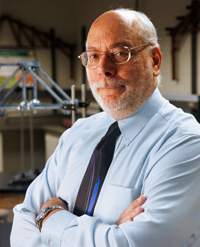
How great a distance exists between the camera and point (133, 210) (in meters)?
0.85

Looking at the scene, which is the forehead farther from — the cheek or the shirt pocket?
the shirt pocket

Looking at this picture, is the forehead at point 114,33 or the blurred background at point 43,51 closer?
the forehead at point 114,33

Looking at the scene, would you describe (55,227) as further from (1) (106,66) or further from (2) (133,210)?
(1) (106,66)

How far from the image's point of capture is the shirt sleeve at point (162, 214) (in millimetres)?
783

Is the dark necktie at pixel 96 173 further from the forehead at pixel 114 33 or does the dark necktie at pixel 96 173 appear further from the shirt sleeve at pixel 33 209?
the forehead at pixel 114 33

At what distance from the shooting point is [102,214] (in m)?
0.95

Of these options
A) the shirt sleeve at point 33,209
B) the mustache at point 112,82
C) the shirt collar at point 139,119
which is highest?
the mustache at point 112,82

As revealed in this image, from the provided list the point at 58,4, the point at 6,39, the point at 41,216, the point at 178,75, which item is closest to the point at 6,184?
the point at 41,216

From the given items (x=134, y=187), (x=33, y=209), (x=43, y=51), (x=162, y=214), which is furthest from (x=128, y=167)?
(x=43, y=51)

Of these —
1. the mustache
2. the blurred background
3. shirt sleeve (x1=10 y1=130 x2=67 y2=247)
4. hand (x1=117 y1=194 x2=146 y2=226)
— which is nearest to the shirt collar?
the mustache

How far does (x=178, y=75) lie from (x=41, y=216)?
3.69m

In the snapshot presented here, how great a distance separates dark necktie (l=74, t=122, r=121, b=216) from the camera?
3.28ft

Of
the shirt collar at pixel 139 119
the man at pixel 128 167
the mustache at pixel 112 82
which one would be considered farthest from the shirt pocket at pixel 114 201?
the mustache at pixel 112 82

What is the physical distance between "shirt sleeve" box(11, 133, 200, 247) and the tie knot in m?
0.18
